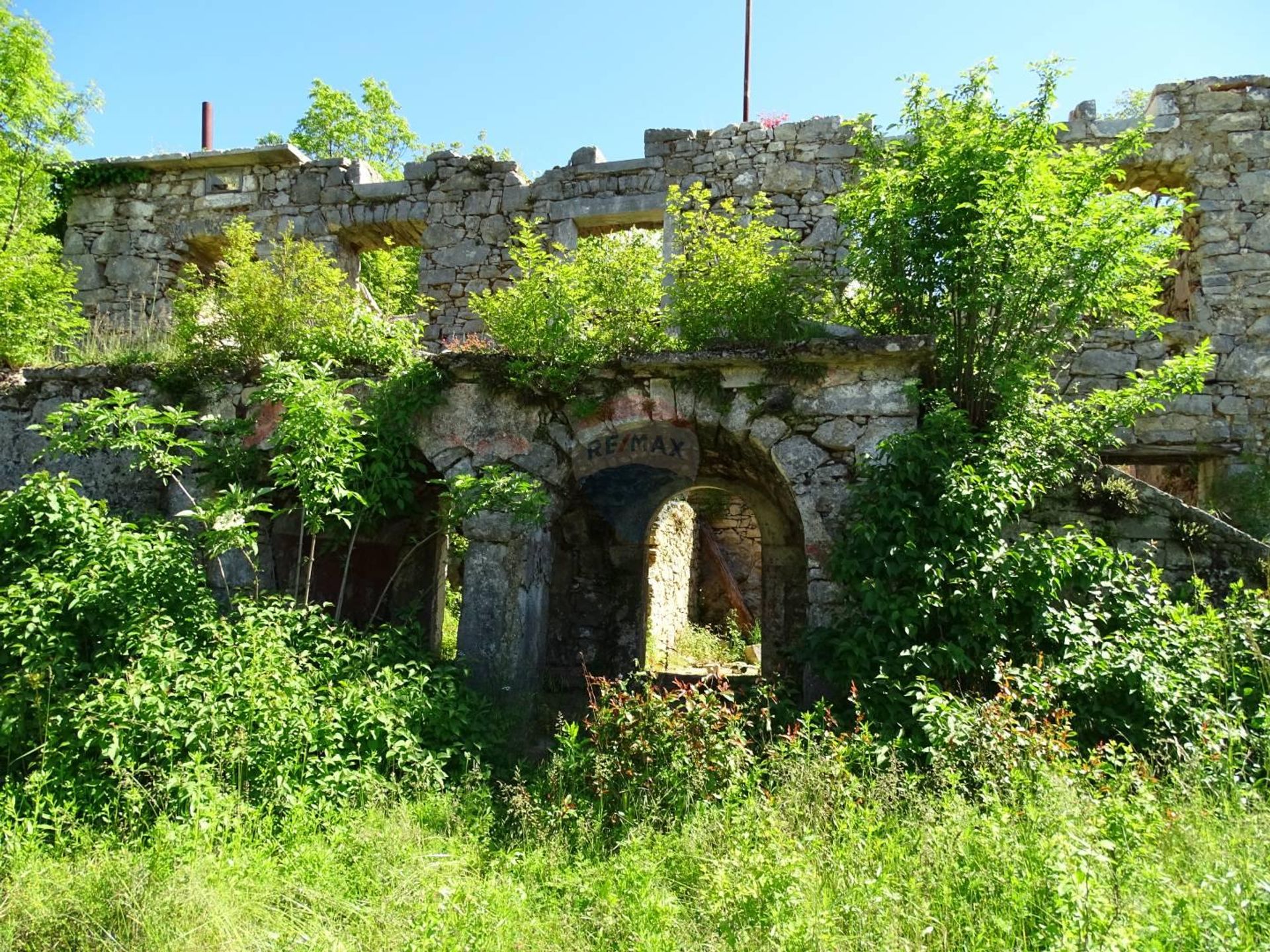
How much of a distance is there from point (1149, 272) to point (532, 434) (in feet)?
14.1

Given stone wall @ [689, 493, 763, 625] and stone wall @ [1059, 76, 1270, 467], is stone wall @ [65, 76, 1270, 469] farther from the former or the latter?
stone wall @ [689, 493, 763, 625]

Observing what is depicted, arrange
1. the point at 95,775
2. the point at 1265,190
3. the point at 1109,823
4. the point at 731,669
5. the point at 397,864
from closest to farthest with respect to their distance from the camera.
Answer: the point at 1109,823, the point at 397,864, the point at 95,775, the point at 1265,190, the point at 731,669

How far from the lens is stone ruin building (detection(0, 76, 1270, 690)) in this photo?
20.2 ft

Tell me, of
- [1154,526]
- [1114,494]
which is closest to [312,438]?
[1114,494]

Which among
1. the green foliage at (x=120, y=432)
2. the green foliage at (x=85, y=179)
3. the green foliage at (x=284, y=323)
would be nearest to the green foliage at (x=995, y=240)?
the green foliage at (x=284, y=323)

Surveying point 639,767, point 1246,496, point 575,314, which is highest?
point 575,314

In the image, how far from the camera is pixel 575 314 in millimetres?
6469

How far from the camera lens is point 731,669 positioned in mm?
10352

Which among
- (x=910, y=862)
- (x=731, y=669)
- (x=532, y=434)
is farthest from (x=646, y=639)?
(x=910, y=862)

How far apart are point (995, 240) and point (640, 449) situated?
8.45 ft

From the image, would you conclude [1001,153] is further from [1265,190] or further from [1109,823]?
[1265,190]

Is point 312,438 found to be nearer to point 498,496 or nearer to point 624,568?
point 498,496

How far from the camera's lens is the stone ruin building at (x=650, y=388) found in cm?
615

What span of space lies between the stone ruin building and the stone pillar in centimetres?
2
